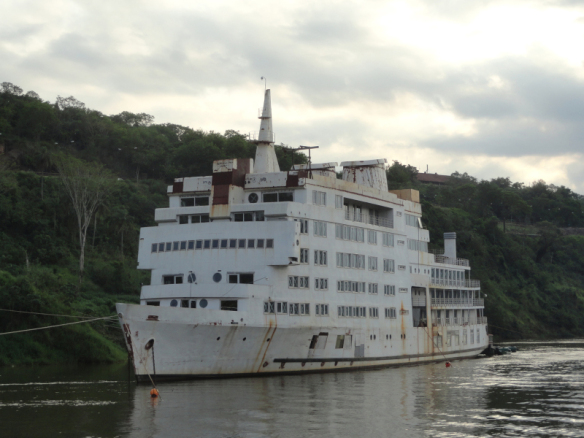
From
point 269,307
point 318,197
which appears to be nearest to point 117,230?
point 318,197

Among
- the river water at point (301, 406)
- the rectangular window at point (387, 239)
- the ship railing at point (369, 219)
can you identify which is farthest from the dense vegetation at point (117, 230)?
the rectangular window at point (387, 239)

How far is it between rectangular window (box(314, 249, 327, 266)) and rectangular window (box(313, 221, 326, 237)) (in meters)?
0.95

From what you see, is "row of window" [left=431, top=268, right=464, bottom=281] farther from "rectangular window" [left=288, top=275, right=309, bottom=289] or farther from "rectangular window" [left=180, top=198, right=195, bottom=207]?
"rectangular window" [left=180, top=198, right=195, bottom=207]

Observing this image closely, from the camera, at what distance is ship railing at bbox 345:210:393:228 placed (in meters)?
45.0

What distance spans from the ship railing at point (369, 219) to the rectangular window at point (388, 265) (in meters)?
2.32

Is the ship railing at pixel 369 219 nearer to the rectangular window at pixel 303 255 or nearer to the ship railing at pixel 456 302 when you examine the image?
the rectangular window at pixel 303 255

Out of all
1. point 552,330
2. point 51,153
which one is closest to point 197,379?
point 51,153

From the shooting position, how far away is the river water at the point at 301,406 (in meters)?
22.9

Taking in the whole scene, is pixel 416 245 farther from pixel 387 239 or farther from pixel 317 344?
pixel 317 344

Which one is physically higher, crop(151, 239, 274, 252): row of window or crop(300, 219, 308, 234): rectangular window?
crop(300, 219, 308, 234): rectangular window

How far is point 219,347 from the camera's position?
3459 cm

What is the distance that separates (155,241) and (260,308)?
25.1 ft

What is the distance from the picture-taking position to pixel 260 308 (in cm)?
3656

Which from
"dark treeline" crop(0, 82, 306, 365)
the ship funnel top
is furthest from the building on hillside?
the ship funnel top
